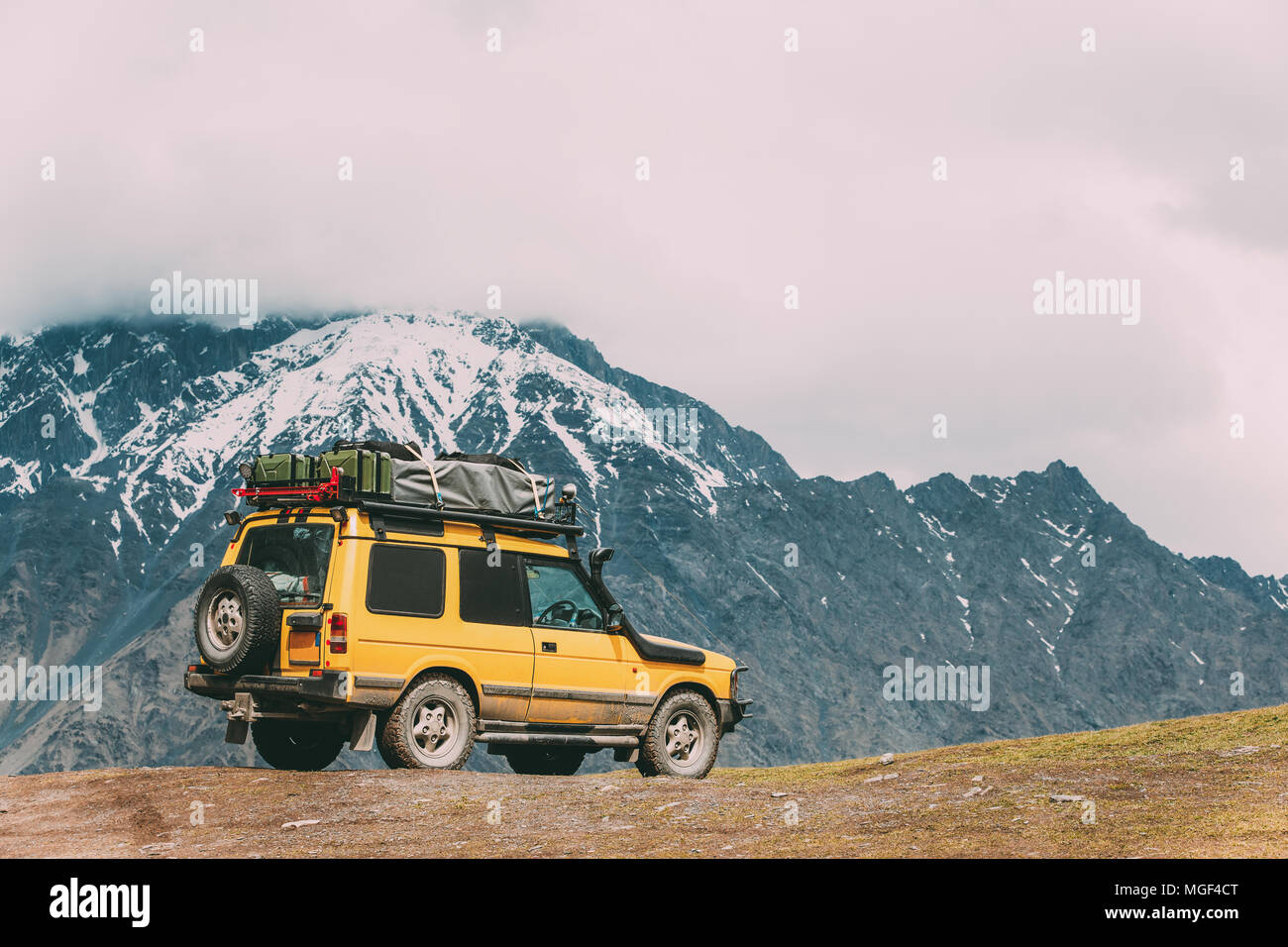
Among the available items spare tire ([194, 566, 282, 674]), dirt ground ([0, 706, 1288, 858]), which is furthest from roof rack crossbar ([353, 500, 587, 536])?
dirt ground ([0, 706, 1288, 858])

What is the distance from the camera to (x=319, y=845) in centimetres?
1149

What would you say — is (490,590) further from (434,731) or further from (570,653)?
(434,731)

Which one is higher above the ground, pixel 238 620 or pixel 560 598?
pixel 560 598

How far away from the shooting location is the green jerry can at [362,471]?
15.5 m

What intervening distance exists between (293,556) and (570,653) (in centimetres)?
348

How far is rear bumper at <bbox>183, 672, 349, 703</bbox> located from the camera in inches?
574

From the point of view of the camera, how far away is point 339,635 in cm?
1475

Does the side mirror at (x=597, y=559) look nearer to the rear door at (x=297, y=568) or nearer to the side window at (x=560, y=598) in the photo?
the side window at (x=560, y=598)

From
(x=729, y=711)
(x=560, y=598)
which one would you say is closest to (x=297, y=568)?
(x=560, y=598)

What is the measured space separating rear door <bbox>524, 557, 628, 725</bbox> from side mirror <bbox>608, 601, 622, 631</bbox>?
0.34ft
